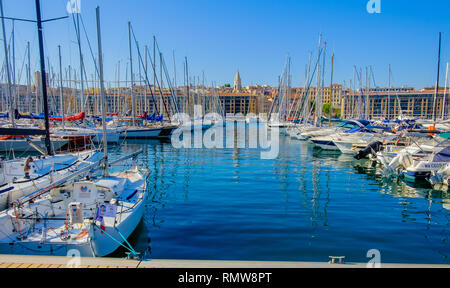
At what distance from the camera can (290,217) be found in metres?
11.3

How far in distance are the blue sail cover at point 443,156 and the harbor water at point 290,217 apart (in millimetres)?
2416

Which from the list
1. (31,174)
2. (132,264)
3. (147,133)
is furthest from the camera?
(147,133)

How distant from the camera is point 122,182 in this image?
35.2ft

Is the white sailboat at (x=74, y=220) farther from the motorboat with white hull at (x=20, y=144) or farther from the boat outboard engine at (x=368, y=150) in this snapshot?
the motorboat with white hull at (x=20, y=144)

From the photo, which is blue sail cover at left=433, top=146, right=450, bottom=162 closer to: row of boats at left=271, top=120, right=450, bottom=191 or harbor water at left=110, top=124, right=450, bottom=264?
row of boats at left=271, top=120, right=450, bottom=191

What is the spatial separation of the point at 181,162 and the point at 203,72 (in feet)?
158

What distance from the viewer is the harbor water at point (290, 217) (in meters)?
8.62

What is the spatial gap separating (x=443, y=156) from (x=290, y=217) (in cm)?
1138

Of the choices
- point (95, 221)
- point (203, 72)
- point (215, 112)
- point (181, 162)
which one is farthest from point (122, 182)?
point (215, 112)

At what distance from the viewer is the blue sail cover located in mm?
17642

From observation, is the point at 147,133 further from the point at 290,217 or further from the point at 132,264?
the point at 132,264

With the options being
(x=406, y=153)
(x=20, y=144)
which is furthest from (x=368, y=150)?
(x=20, y=144)

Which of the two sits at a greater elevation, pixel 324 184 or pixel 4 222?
pixel 4 222

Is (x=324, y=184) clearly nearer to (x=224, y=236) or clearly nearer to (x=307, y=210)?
(x=307, y=210)
